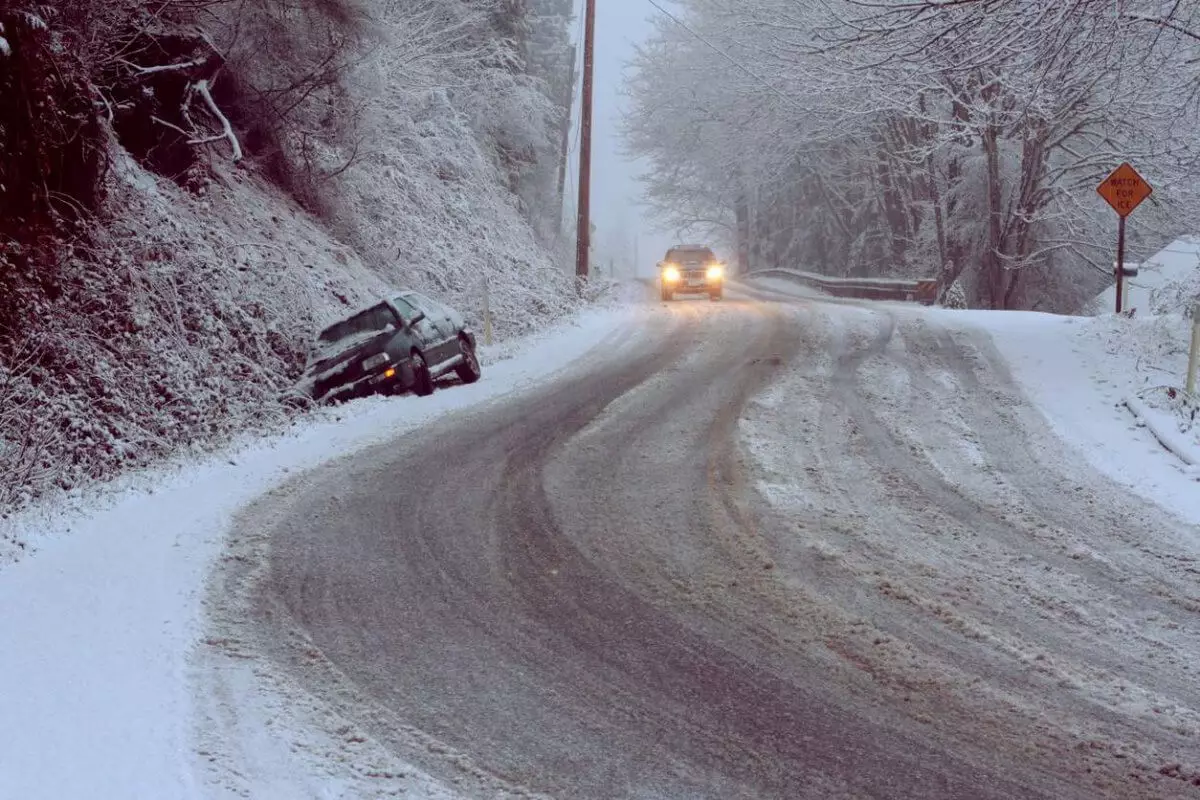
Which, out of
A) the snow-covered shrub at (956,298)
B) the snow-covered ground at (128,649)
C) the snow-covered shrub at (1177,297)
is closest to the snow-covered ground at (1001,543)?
the snow-covered ground at (128,649)

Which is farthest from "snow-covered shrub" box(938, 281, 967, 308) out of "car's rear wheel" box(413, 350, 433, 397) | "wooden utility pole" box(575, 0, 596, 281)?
"car's rear wheel" box(413, 350, 433, 397)

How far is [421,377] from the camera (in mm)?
13695

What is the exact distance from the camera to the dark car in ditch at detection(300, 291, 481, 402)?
13.3 meters

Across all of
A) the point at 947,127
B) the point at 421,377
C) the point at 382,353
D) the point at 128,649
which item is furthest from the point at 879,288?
the point at 128,649

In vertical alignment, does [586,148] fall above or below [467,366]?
above

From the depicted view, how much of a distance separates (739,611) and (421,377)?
28.2 feet

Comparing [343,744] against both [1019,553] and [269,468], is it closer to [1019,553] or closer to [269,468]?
[1019,553]

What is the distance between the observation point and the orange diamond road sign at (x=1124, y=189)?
15781 millimetres

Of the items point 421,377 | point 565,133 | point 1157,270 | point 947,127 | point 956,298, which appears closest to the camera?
point 421,377

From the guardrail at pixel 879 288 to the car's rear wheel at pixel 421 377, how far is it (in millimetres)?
19754

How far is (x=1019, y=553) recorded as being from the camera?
692 centimetres

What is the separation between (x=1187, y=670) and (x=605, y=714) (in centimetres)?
293

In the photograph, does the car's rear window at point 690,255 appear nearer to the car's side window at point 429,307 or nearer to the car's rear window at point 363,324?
the car's side window at point 429,307

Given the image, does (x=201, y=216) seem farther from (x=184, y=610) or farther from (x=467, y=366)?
(x=184, y=610)
